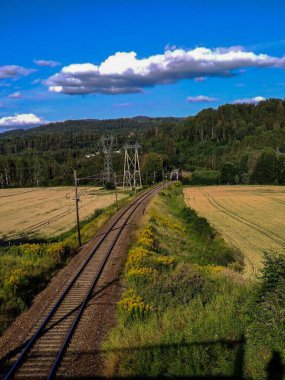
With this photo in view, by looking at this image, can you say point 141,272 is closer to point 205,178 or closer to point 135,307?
point 135,307

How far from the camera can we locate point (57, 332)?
13.2 m

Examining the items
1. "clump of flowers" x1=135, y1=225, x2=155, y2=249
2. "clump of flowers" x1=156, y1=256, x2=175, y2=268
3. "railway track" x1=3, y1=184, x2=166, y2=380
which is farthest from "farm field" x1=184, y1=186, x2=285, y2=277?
"railway track" x1=3, y1=184, x2=166, y2=380

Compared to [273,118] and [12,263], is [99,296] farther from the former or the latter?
[273,118]

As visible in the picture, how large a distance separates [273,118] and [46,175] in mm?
114098

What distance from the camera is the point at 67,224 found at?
53.4 metres

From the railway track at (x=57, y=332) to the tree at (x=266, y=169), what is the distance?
106 meters

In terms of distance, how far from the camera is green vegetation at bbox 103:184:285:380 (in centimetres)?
991

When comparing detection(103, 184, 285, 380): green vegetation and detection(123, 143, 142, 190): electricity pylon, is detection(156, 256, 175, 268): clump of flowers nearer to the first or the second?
detection(103, 184, 285, 380): green vegetation

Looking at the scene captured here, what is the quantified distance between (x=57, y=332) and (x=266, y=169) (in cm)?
11755

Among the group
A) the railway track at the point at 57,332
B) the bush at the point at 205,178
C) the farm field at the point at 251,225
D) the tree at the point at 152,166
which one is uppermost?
the tree at the point at 152,166

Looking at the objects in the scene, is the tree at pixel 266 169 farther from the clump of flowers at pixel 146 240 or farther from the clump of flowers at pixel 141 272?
the clump of flowers at pixel 141 272

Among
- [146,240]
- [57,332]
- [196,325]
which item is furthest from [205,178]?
[196,325]

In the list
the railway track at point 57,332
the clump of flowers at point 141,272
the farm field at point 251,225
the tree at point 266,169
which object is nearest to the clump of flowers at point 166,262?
the clump of flowers at point 141,272

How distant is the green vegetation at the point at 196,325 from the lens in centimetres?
991
